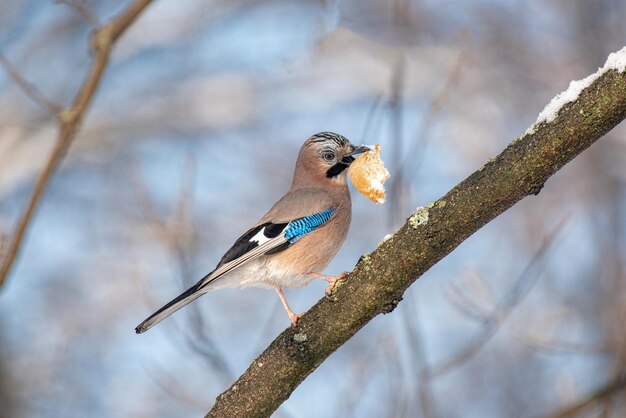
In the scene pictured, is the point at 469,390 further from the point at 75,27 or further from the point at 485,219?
the point at 75,27

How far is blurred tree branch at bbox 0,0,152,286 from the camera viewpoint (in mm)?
4406

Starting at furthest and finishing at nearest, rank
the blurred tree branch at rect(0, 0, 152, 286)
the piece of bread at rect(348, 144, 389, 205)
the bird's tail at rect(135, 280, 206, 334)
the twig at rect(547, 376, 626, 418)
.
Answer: the piece of bread at rect(348, 144, 389, 205), the twig at rect(547, 376, 626, 418), the bird's tail at rect(135, 280, 206, 334), the blurred tree branch at rect(0, 0, 152, 286)

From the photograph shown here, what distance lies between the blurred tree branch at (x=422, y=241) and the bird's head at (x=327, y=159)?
103 inches

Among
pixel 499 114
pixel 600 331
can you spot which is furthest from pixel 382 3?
pixel 600 331

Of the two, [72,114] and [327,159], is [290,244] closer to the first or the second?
[327,159]

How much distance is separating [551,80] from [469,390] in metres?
4.18

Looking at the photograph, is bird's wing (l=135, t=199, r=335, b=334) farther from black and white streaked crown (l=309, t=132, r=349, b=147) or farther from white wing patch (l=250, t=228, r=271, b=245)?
black and white streaked crown (l=309, t=132, r=349, b=147)

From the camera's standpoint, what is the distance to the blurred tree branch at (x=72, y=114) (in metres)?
4.41

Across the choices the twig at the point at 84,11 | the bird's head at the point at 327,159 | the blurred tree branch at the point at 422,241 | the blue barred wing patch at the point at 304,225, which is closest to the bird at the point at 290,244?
the blue barred wing patch at the point at 304,225

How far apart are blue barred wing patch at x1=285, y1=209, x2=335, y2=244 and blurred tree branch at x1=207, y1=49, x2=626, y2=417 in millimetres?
1693

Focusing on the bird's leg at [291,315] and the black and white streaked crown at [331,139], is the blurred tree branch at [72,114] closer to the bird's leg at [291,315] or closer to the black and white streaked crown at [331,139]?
the bird's leg at [291,315]

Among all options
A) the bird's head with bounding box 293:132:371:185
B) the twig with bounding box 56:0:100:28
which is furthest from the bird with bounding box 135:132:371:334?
the twig with bounding box 56:0:100:28

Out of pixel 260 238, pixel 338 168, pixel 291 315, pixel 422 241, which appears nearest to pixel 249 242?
pixel 260 238

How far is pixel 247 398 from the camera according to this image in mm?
4199
